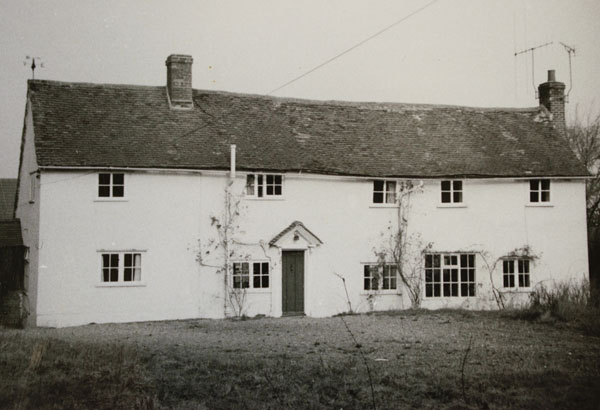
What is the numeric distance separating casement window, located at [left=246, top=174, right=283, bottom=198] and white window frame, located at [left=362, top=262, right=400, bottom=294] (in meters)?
4.55

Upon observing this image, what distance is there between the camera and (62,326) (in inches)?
838

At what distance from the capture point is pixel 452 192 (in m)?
25.6

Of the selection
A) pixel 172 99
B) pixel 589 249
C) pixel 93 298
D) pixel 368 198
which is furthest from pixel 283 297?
pixel 589 249

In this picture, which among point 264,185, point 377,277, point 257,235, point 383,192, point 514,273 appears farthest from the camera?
point 514,273

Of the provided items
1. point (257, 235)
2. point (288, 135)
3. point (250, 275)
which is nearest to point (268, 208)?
point (257, 235)

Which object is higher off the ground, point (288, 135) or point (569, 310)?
point (288, 135)

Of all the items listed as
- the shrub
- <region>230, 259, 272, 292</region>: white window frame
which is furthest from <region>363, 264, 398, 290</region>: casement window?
the shrub

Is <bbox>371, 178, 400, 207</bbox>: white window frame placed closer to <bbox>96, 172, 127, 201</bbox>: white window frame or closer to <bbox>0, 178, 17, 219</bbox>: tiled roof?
<bbox>96, 172, 127, 201</bbox>: white window frame

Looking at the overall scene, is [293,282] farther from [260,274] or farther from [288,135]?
[288,135]

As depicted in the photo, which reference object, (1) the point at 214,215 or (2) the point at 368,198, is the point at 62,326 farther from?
(2) the point at 368,198

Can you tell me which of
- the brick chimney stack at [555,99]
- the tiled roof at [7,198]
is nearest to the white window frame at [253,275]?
the brick chimney stack at [555,99]

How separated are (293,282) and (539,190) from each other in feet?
36.5

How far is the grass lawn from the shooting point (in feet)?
34.6

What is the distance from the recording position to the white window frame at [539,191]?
2597cm
